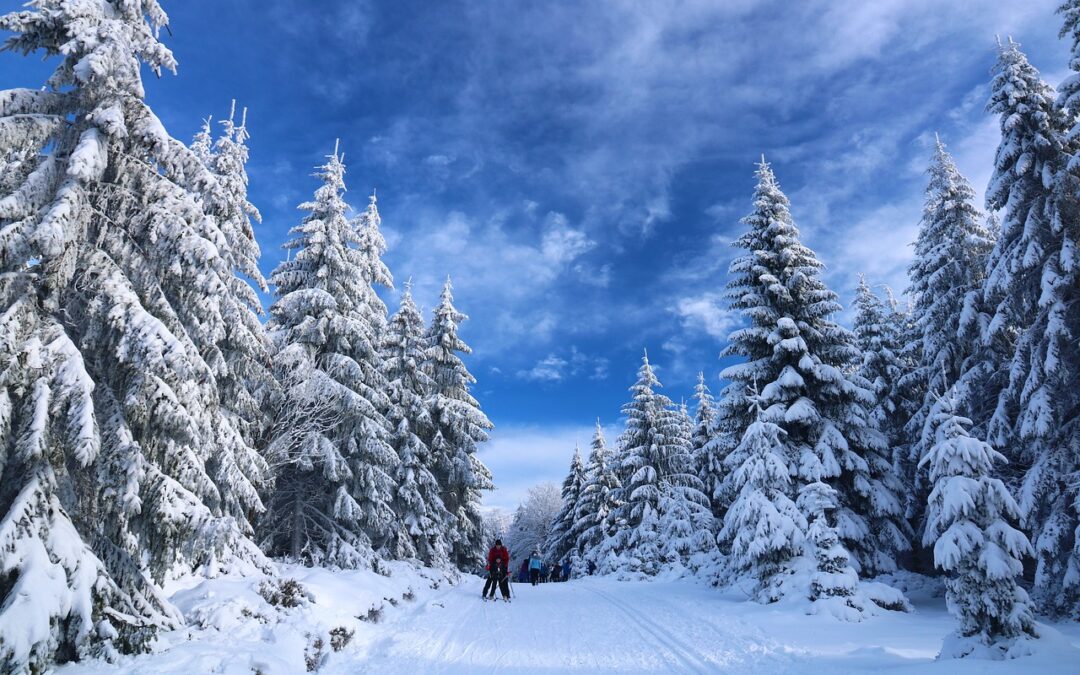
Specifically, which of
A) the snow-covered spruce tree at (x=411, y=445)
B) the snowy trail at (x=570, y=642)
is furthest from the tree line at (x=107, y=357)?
the snow-covered spruce tree at (x=411, y=445)

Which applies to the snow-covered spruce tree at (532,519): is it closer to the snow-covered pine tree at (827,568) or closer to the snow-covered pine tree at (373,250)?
the snow-covered pine tree at (373,250)

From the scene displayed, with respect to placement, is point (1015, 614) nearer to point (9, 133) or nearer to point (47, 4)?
point (9, 133)

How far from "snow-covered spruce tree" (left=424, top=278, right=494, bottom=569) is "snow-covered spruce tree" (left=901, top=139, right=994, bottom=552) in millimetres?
18292

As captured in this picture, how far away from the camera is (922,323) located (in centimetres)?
2030

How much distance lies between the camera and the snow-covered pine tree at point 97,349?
6.62 m

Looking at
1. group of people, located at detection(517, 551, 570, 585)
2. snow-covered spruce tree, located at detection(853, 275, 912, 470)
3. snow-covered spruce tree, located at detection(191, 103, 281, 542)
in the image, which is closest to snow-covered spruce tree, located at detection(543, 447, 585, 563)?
group of people, located at detection(517, 551, 570, 585)

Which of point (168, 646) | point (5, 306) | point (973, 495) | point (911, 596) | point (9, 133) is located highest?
point (9, 133)

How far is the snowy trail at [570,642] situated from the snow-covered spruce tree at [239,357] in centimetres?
402

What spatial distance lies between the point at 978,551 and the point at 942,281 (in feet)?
49.5

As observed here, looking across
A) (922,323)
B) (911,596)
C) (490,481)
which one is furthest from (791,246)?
(490,481)

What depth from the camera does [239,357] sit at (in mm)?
13922

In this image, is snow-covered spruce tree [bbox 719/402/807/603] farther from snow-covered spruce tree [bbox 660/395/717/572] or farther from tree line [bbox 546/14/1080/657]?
snow-covered spruce tree [bbox 660/395/717/572]

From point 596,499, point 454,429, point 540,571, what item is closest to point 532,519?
point 596,499

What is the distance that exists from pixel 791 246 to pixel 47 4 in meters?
19.9
